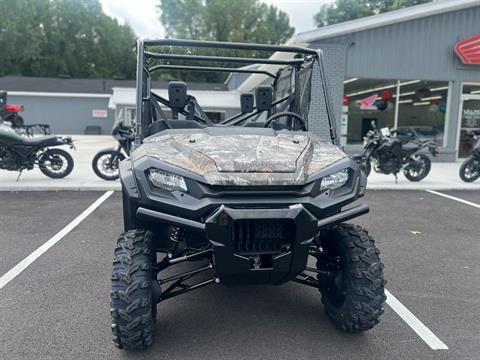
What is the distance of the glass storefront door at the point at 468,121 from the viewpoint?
46.4 ft

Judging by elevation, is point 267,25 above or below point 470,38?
above

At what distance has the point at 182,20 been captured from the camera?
185ft

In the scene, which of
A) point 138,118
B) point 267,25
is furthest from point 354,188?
point 267,25

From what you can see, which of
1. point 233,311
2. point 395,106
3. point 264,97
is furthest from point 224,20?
point 233,311

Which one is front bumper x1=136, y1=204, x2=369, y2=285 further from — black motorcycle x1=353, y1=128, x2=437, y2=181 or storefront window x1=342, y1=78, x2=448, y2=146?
storefront window x1=342, y1=78, x2=448, y2=146

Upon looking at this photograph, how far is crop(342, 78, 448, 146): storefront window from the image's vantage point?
13781 mm

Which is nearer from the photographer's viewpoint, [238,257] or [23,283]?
[238,257]

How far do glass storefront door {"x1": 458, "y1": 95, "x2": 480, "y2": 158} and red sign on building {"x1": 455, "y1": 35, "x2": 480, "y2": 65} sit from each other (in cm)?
118

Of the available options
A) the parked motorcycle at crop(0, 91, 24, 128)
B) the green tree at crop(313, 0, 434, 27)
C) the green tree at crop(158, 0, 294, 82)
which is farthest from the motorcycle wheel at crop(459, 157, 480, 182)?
the green tree at crop(158, 0, 294, 82)

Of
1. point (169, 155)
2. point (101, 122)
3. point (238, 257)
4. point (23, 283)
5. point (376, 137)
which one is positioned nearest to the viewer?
point (238, 257)

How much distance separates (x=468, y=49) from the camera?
13.5m

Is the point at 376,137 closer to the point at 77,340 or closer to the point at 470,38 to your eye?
the point at 470,38

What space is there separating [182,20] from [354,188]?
5817cm

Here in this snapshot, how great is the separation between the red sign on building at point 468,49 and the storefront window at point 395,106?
3.07 ft
